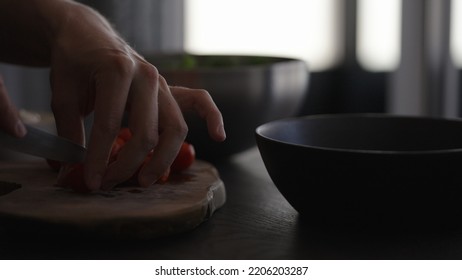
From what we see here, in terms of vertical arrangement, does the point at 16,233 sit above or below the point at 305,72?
below

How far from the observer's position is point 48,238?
635 millimetres

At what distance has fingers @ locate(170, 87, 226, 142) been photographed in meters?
0.75

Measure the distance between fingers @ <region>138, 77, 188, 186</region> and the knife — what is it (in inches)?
3.1

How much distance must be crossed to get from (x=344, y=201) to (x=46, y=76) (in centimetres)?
191

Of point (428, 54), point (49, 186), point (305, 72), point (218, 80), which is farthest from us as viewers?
→ point (428, 54)

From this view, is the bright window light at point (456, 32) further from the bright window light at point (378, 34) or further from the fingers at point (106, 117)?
the fingers at point (106, 117)

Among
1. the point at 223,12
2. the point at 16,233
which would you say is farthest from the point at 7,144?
the point at 223,12

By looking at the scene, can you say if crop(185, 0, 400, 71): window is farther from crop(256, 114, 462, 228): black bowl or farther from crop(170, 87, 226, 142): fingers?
crop(256, 114, 462, 228): black bowl

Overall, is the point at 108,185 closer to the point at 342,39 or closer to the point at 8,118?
the point at 8,118

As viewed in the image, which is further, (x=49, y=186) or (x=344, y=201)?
(x=49, y=186)

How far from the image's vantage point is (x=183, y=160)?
0.85 m

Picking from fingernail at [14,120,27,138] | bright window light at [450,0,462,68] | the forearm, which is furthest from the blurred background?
fingernail at [14,120,27,138]

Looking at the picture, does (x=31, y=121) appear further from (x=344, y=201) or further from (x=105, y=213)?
(x=344, y=201)

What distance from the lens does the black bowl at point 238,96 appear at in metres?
1.02
